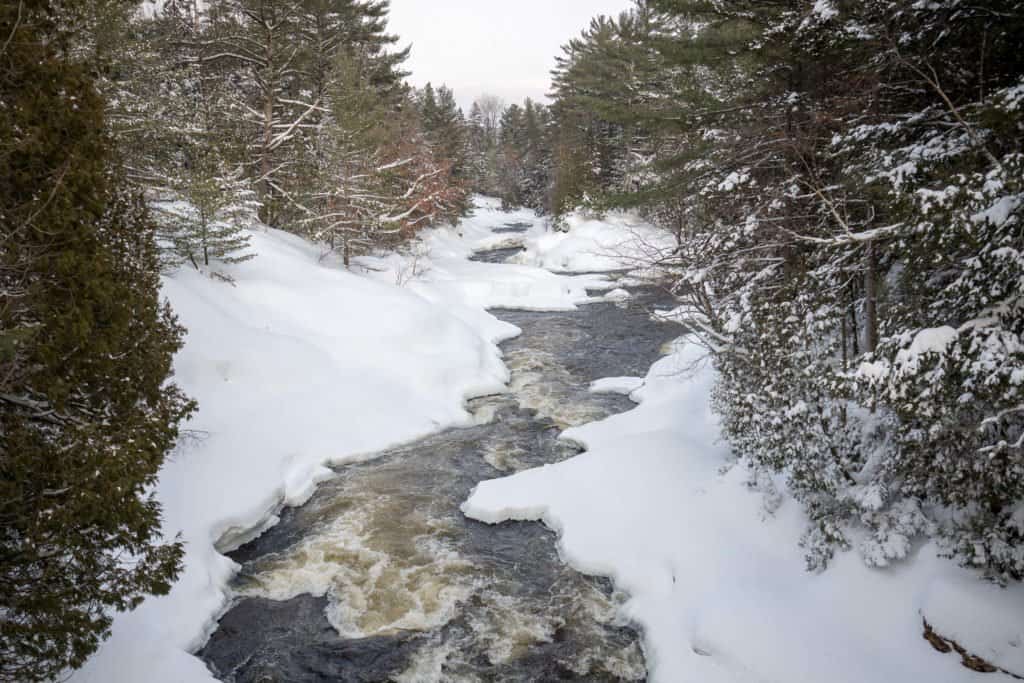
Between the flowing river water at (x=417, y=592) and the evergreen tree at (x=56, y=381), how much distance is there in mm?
2263

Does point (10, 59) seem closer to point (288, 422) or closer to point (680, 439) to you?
point (288, 422)

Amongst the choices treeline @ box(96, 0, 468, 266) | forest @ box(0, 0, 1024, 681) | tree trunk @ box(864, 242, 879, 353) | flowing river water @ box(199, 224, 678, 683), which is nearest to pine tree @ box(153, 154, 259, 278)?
treeline @ box(96, 0, 468, 266)

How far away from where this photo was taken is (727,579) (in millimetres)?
6551

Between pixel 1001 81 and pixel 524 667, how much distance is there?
775 centimetres

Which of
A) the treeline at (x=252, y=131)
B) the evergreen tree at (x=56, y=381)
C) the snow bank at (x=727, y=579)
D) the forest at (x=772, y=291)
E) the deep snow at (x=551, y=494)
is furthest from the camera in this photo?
the treeline at (x=252, y=131)

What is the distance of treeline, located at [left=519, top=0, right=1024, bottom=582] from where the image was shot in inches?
171

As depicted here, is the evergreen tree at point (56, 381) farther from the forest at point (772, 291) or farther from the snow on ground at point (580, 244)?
the snow on ground at point (580, 244)

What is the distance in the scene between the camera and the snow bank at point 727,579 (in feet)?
16.1

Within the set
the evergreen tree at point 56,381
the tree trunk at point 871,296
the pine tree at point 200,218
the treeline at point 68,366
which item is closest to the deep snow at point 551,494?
the pine tree at point 200,218

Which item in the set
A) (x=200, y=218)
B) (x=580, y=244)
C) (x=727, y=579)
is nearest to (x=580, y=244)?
(x=580, y=244)

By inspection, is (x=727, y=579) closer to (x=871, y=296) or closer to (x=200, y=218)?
(x=871, y=296)

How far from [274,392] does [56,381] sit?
6.86 metres

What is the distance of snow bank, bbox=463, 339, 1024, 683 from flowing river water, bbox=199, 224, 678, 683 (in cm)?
45

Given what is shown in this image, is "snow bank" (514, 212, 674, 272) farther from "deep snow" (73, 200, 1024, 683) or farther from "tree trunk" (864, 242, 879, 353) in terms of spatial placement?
"tree trunk" (864, 242, 879, 353)
